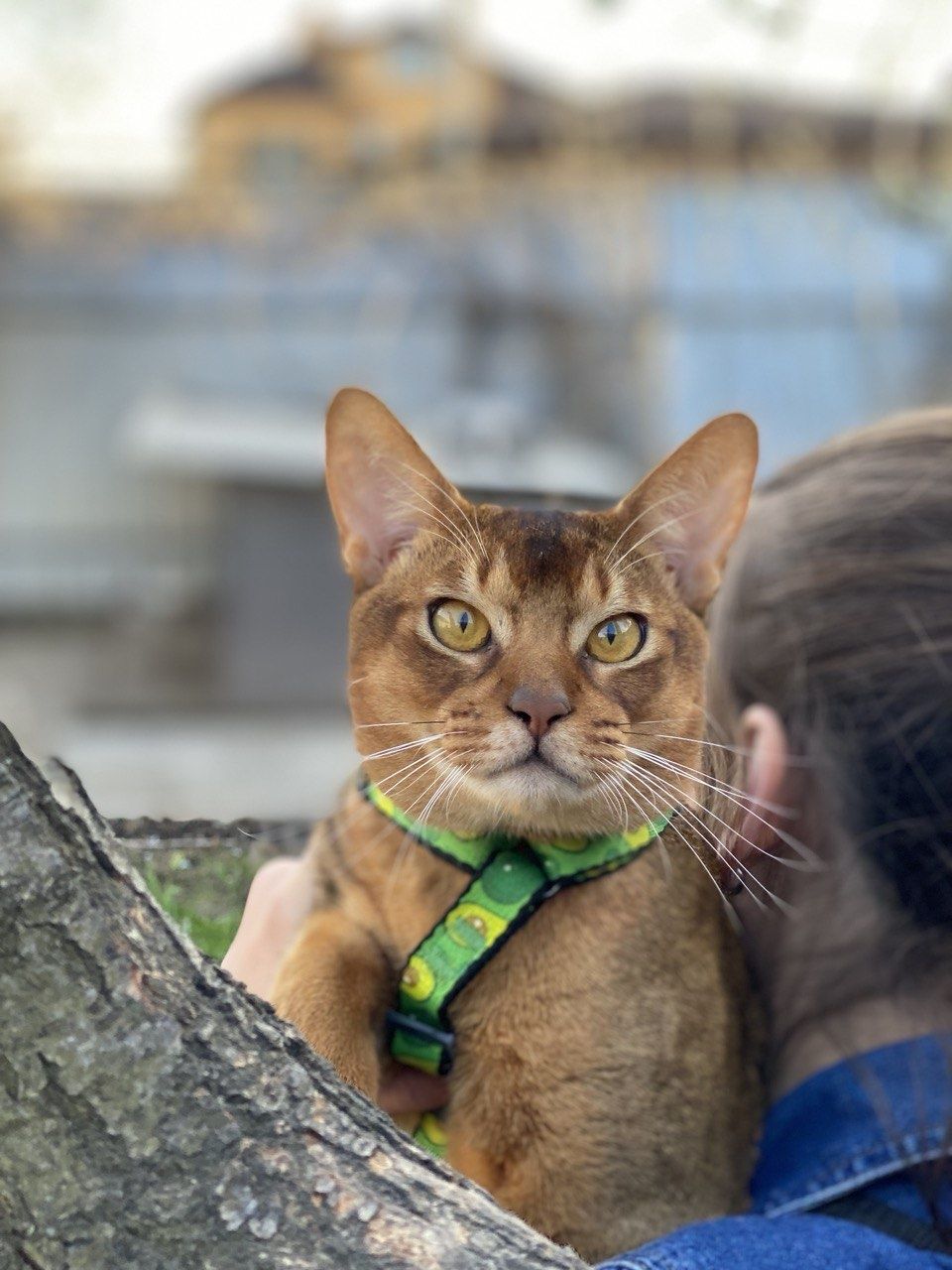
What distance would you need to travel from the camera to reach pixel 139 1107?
2.02 feet

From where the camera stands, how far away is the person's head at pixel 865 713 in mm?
1191

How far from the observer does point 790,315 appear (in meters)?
4.69

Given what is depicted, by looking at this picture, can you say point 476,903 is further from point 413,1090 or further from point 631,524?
point 631,524

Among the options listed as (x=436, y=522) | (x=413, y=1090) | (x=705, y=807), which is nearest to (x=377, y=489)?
(x=436, y=522)

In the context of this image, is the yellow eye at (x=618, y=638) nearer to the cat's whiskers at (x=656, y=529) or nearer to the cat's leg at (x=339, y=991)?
the cat's whiskers at (x=656, y=529)

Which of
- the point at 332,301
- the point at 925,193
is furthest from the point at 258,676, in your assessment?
the point at 925,193

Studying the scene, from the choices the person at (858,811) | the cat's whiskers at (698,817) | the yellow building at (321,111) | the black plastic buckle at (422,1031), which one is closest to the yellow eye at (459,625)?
the cat's whiskers at (698,817)

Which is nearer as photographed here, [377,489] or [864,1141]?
[377,489]

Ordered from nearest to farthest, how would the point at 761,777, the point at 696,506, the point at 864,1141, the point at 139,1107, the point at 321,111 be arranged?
the point at 139,1107, the point at 696,506, the point at 761,777, the point at 864,1141, the point at 321,111

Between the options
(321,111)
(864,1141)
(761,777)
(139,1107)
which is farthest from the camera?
(321,111)

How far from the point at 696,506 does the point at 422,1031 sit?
34cm

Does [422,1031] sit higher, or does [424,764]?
[424,764]

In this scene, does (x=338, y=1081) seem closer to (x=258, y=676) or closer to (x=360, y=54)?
(x=258, y=676)

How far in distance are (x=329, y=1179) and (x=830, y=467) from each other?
0.88 meters
